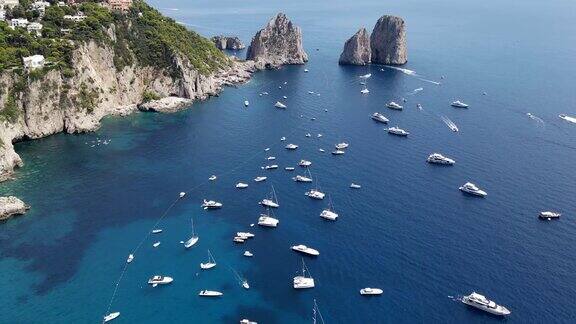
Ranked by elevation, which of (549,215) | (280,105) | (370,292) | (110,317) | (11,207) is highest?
(280,105)

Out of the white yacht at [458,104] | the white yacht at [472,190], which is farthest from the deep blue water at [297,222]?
the white yacht at [458,104]

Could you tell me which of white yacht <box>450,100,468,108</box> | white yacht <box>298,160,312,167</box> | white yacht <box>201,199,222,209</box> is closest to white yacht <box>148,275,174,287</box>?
white yacht <box>201,199,222,209</box>

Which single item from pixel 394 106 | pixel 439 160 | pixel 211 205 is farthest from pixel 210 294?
pixel 394 106

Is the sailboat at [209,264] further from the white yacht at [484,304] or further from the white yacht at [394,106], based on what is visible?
the white yacht at [394,106]

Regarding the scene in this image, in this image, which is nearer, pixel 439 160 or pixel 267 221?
pixel 267 221

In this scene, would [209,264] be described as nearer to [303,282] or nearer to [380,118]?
[303,282]

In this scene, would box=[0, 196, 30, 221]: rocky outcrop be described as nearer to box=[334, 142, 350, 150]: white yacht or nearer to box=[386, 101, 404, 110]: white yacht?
box=[334, 142, 350, 150]: white yacht
